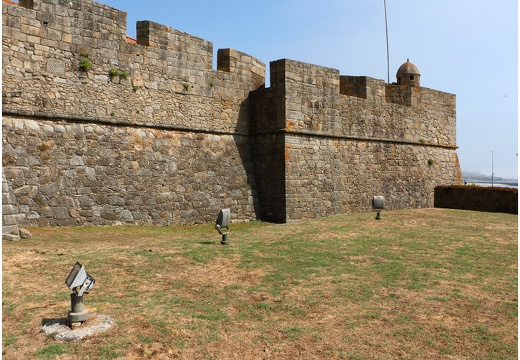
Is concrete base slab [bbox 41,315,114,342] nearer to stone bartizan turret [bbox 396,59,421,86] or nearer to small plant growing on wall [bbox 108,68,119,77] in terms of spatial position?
small plant growing on wall [bbox 108,68,119,77]

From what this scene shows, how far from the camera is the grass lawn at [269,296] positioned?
3.98 metres

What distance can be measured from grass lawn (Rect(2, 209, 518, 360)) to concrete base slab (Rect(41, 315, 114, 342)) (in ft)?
0.27

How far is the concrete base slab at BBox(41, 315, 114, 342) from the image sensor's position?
13.0ft

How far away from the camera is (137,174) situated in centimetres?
1139

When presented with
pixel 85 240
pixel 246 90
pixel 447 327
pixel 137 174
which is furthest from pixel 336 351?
pixel 246 90

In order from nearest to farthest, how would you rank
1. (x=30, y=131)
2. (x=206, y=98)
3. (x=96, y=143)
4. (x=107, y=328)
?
(x=107, y=328) < (x=30, y=131) < (x=96, y=143) < (x=206, y=98)

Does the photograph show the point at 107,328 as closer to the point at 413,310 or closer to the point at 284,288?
the point at 284,288

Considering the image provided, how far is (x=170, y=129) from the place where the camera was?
40.3ft

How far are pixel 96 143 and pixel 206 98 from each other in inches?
143

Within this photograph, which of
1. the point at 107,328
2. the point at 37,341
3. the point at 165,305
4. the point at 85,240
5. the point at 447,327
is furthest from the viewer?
the point at 85,240

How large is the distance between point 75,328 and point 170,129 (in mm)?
8671

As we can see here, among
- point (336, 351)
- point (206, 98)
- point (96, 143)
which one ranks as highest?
point (206, 98)

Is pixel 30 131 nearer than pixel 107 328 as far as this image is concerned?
No

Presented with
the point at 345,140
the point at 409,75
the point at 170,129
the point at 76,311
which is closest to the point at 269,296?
the point at 76,311
